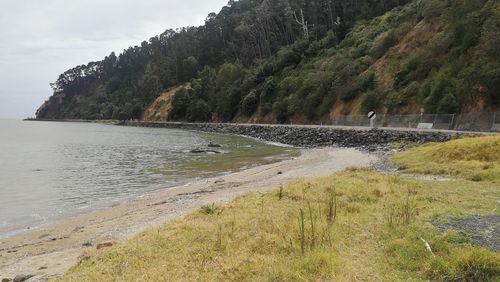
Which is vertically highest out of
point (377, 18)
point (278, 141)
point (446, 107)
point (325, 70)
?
point (377, 18)

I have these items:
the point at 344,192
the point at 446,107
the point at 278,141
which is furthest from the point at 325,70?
the point at 344,192

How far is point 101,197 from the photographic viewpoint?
22094 millimetres

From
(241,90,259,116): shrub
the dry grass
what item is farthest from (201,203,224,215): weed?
(241,90,259,116): shrub

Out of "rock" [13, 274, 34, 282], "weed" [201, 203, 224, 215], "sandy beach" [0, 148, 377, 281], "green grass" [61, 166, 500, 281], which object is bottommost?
"sandy beach" [0, 148, 377, 281]

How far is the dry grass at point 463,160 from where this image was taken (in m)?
16.3

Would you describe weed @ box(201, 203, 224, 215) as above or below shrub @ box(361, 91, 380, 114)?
below

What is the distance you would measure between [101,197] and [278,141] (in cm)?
3837

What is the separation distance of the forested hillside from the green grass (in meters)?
29.7

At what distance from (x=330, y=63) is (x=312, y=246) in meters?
68.0

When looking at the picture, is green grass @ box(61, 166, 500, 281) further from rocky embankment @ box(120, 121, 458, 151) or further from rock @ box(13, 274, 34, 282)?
rocky embankment @ box(120, 121, 458, 151)

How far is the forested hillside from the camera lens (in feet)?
136

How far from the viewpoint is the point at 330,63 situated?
72.9 m

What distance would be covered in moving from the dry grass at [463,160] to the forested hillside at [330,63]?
17182mm

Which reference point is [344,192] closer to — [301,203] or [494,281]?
[301,203]
